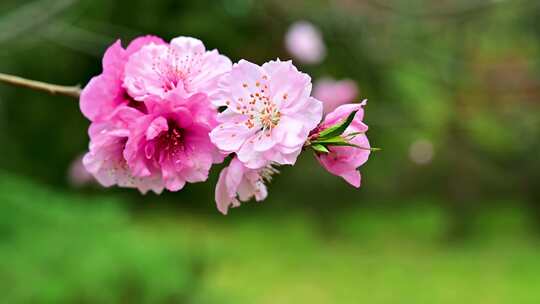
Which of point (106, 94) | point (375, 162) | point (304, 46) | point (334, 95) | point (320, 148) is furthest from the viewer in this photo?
point (375, 162)

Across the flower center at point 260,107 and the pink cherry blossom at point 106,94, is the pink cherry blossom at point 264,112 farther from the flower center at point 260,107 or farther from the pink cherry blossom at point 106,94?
the pink cherry blossom at point 106,94

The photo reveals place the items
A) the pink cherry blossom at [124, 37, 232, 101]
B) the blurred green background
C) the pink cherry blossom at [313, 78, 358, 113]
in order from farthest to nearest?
the blurred green background, the pink cherry blossom at [313, 78, 358, 113], the pink cherry blossom at [124, 37, 232, 101]

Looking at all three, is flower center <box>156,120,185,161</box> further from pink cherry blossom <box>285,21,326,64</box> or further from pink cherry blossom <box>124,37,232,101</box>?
pink cherry blossom <box>285,21,326,64</box>

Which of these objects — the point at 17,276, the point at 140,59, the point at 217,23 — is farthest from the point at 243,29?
the point at 140,59

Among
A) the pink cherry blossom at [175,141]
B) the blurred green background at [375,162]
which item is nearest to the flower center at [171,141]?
the pink cherry blossom at [175,141]

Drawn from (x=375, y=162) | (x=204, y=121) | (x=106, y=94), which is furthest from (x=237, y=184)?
(x=375, y=162)

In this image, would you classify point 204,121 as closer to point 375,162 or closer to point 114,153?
point 114,153

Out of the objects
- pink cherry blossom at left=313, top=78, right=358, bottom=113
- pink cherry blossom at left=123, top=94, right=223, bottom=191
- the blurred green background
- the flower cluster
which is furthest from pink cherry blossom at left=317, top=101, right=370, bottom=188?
the blurred green background

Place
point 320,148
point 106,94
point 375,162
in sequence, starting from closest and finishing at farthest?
point 320,148
point 106,94
point 375,162
